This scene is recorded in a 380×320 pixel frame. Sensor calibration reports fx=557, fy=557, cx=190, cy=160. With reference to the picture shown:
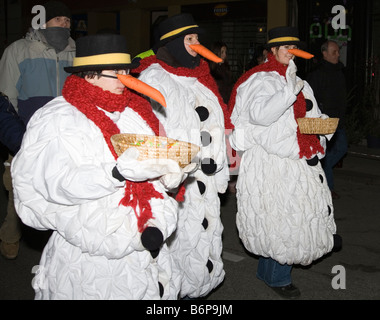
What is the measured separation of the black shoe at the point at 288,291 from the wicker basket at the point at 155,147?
247 centimetres

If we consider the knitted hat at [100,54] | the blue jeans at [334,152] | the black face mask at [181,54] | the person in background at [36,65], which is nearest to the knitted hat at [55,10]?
the person in background at [36,65]

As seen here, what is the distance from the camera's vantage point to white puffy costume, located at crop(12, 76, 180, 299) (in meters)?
2.60

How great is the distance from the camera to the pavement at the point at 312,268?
4.81m

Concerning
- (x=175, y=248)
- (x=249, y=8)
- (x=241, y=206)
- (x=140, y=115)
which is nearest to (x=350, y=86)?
(x=249, y=8)

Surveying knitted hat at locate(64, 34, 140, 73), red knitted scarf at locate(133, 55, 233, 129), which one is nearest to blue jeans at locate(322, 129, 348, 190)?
red knitted scarf at locate(133, 55, 233, 129)

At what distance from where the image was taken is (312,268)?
17.7 feet

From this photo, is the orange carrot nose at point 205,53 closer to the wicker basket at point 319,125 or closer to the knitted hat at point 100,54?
the wicker basket at point 319,125

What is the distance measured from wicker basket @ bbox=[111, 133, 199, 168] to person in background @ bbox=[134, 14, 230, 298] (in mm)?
1351

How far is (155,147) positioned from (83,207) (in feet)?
1.66

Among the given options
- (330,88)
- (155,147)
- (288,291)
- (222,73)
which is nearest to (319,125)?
(288,291)

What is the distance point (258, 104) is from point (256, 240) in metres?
1.16

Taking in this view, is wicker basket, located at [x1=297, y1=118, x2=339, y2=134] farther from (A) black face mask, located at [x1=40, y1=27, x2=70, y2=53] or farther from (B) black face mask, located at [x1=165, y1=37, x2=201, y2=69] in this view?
(A) black face mask, located at [x1=40, y1=27, x2=70, y2=53]

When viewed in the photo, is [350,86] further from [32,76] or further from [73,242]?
[73,242]

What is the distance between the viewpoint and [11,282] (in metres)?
4.97
